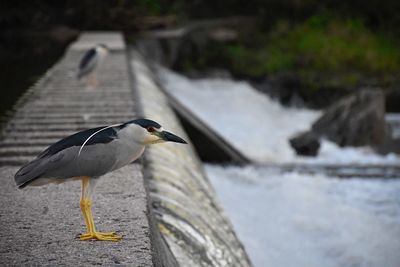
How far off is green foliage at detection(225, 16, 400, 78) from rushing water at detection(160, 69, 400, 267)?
13.8ft

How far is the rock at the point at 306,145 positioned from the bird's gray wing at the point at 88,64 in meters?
3.14

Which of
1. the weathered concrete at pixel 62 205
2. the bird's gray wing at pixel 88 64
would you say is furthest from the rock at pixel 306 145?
the weathered concrete at pixel 62 205

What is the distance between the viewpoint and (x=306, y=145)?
7844mm

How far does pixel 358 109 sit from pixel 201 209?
541cm

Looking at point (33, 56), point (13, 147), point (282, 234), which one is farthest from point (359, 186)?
point (33, 56)

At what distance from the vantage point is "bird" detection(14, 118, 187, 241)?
2.17m

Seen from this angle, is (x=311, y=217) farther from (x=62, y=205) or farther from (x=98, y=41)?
(x=98, y=41)

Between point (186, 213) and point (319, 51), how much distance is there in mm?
10672

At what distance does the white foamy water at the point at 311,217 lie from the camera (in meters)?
4.93

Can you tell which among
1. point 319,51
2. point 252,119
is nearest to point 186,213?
point 252,119

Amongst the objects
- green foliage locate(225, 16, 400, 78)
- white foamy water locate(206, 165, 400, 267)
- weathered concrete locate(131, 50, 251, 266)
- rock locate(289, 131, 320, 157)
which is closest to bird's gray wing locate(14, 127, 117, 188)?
weathered concrete locate(131, 50, 251, 266)

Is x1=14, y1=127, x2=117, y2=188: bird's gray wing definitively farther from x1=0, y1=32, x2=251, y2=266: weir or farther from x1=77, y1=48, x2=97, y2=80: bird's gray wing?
x1=77, y1=48, x2=97, y2=80: bird's gray wing

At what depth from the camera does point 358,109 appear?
8.84m

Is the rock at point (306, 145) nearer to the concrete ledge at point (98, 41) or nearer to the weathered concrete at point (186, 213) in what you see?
the concrete ledge at point (98, 41)
